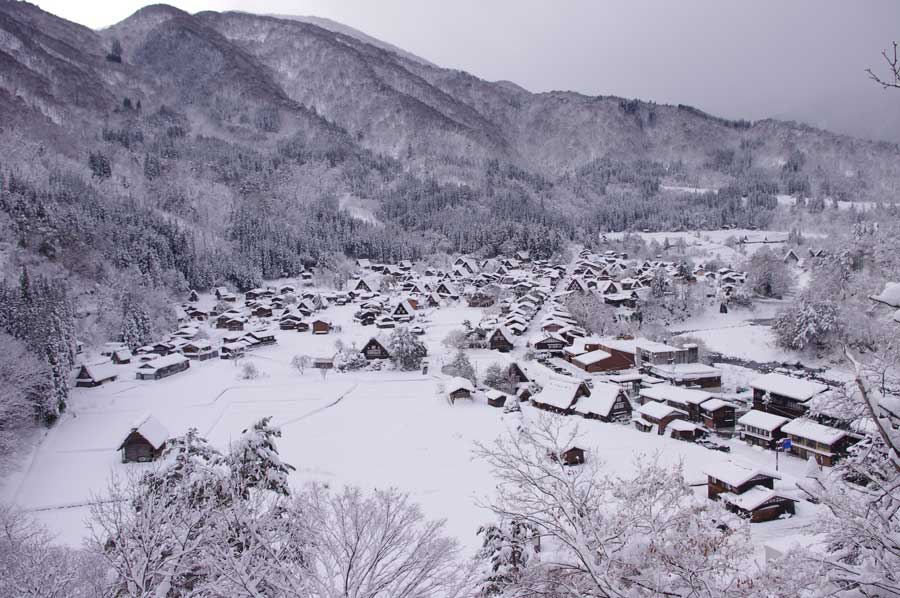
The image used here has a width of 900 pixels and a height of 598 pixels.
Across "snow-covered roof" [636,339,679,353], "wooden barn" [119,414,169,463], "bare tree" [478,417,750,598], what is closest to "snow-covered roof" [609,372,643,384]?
"snow-covered roof" [636,339,679,353]

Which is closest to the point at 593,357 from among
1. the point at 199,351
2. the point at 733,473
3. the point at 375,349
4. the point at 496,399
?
the point at 496,399

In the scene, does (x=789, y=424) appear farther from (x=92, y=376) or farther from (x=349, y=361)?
(x=92, y=376)

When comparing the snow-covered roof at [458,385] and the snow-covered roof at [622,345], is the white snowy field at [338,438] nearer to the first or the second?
the snow-covered roof at [458,385]

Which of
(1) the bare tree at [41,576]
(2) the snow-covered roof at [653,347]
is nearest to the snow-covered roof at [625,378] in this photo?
(2) the snow-covered roof at [653,347]

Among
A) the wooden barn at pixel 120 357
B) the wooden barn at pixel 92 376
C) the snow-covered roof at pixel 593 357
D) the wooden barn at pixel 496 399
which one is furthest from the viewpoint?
the wooden barn at pixel 120 357

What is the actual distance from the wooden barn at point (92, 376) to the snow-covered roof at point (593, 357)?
115 feet

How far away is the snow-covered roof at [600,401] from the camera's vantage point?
2656 cm

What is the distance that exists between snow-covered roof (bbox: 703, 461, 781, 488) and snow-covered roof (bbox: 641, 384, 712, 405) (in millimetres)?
9207

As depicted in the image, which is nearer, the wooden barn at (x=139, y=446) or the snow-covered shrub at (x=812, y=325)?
the wooden barn at (x=139, y=446)

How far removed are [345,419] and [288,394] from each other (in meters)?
6.53

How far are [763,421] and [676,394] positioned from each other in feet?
15.7

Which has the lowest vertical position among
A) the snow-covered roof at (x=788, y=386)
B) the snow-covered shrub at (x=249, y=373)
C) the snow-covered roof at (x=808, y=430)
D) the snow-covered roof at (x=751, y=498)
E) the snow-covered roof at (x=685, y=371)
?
the snow-covered shrub at (x=249, y=373)

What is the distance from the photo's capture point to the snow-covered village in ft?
18.9

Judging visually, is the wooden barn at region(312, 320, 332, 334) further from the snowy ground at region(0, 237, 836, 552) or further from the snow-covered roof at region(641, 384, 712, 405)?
the snow-covered roof at region(641, 384, 712, 405)
